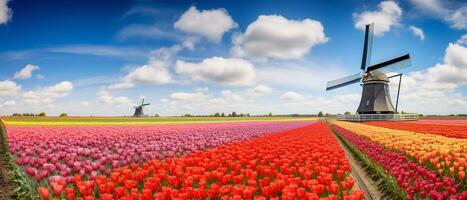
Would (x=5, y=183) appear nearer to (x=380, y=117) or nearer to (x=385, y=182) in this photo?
(x=385, y=182)

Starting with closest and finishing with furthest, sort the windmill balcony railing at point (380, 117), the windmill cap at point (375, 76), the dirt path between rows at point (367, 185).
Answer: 1. the dirt path between rows at point (367, 185)
2. the windmill balcony railing at point (380, 117)
3. the windmill cap at point (375, 76)

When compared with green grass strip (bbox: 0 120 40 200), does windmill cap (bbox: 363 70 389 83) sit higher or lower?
higher

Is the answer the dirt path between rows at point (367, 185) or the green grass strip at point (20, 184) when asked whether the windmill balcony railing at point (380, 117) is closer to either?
the dirt path between rows at point (367, 185)

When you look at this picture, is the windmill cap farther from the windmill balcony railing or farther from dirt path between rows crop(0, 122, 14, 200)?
dirt path between rows crop(0, 122, 14, 200)

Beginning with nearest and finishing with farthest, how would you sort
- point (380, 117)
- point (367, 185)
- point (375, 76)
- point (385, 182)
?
point (385, 182)
point (367, 185)
point (380, 117)
point (375, 76)

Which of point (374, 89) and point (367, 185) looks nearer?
point (367, 185)

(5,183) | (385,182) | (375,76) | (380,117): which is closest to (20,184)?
(5,183)

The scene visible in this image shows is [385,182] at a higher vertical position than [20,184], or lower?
lower

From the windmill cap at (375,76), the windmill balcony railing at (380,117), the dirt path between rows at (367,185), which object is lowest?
the dirt path between rows at (367,185)

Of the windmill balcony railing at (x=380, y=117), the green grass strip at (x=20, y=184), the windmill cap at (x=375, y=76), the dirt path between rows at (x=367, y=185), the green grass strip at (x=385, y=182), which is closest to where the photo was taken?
the green grass strip at (x=20, y=184)

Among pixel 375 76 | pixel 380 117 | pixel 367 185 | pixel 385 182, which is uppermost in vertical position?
pixel 375 76

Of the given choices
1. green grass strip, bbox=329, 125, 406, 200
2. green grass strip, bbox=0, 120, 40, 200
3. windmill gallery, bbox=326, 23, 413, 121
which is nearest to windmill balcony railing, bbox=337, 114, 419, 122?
windmill gallery, bbox=326, 23, 413, 121

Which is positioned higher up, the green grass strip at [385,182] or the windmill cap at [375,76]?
the windmill cap at [375,76]

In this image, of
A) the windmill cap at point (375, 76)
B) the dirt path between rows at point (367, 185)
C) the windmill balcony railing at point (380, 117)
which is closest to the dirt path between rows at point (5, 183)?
the dirt path between rows at point (367, 185)
